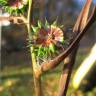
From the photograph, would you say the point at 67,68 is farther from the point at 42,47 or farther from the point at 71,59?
the point at 42,47

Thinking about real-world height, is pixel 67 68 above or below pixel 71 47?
below

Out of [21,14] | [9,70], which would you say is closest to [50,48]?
[21,14]

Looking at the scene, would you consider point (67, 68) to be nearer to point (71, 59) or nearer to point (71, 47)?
point (71, 59)

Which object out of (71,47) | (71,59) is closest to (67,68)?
(71,59)

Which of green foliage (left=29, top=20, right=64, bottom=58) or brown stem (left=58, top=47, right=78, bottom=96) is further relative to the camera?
brown stem (left=58, top=47, right=78, bottom=96)

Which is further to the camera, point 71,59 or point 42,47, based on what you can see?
point 71,59

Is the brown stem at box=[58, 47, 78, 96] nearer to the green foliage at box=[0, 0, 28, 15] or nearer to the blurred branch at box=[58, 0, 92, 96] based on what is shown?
the blurred branch at box=[58, 0, 92, 96]

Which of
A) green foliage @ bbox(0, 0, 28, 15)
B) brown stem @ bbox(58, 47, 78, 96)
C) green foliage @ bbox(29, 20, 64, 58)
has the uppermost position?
green foliage @ bbox(0, 0, 28, 15)

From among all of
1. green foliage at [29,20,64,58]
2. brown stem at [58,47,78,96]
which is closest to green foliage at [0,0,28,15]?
green foliage at [29,20,64,58]

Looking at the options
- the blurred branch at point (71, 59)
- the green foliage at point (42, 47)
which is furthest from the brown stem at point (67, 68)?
the green foliage at point (42, 47)

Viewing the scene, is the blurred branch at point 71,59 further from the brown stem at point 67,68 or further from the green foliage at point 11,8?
the green foliage at point 11,8

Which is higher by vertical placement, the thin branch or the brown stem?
the thin branch
